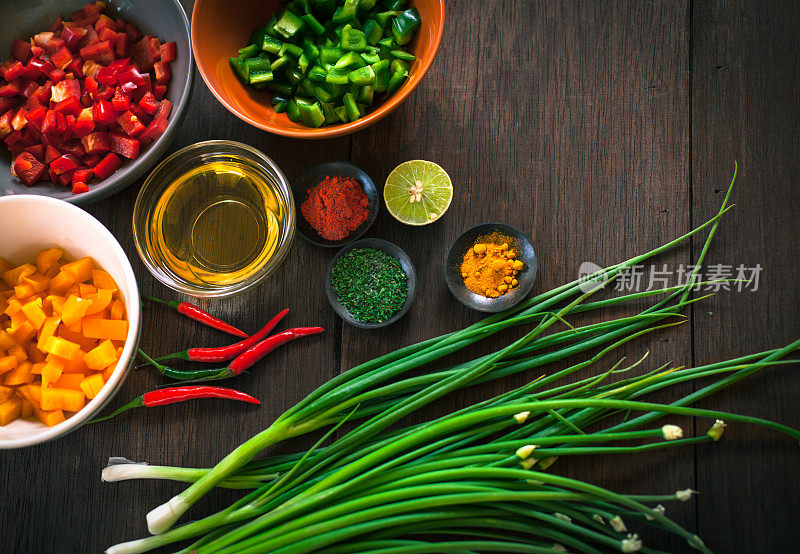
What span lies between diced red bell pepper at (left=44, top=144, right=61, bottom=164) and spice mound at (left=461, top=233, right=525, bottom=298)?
1158 mm

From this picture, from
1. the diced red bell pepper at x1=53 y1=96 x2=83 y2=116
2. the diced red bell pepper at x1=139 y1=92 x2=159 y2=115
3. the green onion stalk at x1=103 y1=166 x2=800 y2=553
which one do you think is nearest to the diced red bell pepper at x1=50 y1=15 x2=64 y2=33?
the diced red bell pepper at x1=53 y1=96 x2=83 y2=116

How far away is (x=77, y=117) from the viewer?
1635mm

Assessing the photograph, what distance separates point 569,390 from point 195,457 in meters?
1.09

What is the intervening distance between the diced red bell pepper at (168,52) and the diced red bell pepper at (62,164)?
374 mm

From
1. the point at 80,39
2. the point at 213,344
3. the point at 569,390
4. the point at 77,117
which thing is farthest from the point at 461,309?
the point at 80,39

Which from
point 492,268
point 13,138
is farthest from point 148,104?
point 492,268

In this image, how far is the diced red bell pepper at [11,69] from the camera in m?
1.64

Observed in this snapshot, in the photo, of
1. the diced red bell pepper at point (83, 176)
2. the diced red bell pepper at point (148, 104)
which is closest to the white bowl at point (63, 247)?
the diced red bell pepper at point (83, 176)

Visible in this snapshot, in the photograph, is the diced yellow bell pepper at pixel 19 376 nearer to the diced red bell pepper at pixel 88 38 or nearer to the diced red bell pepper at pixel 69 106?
the diced red bell pepper at pixel 69 106

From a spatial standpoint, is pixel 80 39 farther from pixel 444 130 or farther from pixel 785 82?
pixel 785 82

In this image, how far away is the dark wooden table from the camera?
5.73ft

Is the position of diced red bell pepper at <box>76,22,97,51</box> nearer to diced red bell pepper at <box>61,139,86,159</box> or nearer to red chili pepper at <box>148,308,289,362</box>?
diced red bell pepper at <box>61,139,86,159</box>

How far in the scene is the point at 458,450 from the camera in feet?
5.10

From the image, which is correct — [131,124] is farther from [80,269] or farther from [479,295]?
[479,295]
